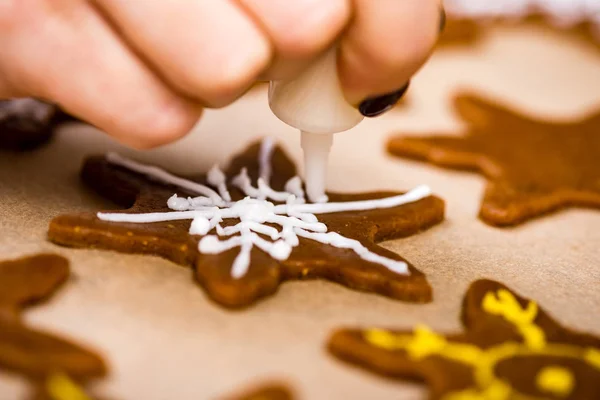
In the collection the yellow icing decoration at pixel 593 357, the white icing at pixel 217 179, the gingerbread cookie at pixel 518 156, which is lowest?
the gingerbread cookie at pixel 518 156

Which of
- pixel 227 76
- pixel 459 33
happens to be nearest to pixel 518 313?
pixel 227 76

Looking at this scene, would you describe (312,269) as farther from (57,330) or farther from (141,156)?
(141,156)

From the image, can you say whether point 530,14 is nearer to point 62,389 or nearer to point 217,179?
point 217,179

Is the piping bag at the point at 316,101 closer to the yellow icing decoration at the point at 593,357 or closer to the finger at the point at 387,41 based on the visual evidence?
the finger at the point at 387,41

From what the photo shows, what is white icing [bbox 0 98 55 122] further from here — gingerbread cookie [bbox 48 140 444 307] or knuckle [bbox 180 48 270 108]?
knuckle [bbox 180 48 270 108]

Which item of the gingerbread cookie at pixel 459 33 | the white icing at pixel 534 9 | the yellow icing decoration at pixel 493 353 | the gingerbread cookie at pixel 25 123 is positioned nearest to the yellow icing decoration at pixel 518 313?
the yellow icing decoration at pixel 493 353

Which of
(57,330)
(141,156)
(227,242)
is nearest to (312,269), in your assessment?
(227,242)
